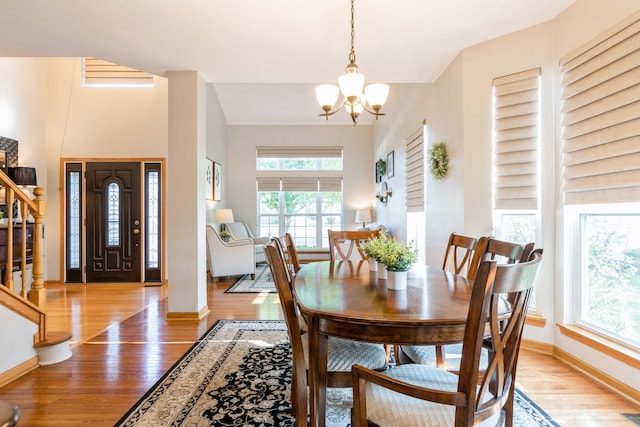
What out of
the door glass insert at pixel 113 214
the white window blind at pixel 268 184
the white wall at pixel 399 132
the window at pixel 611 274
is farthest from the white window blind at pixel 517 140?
the door glass insert at pixel 113 214

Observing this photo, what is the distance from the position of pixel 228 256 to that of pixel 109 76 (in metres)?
3.52

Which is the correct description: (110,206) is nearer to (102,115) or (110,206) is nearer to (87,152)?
(87,152)

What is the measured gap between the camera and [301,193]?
25.0 ft

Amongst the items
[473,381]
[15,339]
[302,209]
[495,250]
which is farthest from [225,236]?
[473,381]

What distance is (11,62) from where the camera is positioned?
14.4 feet

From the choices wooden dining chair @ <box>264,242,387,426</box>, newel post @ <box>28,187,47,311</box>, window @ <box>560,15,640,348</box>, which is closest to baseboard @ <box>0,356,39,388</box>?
newel post @ <box>28,187,47,311</box>

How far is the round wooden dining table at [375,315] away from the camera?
1.14 meters

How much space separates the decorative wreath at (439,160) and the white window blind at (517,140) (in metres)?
0.55

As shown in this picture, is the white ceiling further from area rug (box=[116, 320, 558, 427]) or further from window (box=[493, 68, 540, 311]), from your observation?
area rug (box=[116, 320, 558, 427])

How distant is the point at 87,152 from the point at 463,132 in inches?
220

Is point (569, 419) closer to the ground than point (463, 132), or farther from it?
closer to the ground

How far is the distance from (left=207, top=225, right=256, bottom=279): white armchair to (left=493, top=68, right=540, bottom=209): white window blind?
3826 millimetres

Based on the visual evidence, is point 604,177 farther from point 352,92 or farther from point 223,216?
point 223,216

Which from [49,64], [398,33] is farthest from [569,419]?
[49,64]
